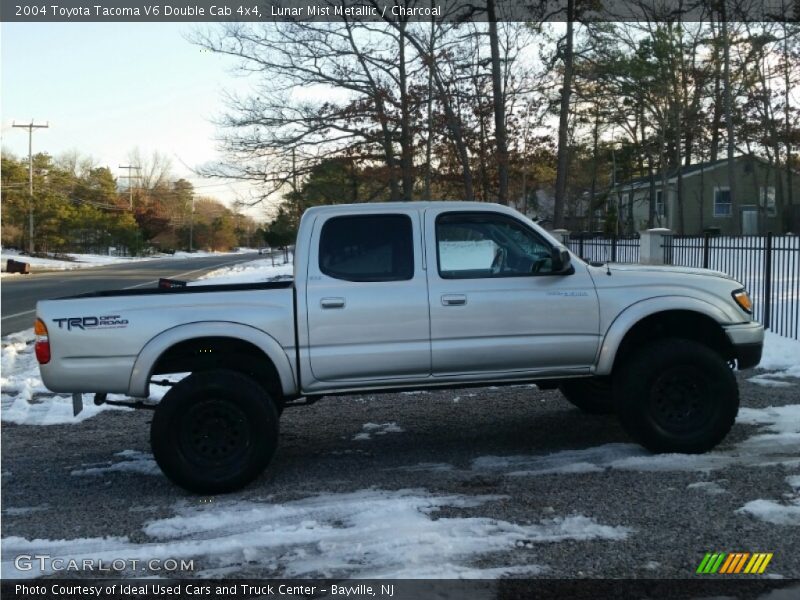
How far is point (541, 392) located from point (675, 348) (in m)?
3.02

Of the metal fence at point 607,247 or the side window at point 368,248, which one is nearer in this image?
the side window at point 368,248

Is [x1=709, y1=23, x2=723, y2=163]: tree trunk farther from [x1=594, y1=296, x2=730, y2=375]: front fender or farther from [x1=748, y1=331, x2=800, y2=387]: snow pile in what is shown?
[x1=594, y1=296, x2=730, y2=375]: front fender

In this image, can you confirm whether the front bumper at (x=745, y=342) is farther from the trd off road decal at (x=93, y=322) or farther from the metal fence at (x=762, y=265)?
the metal fence at (x=762, y=265)

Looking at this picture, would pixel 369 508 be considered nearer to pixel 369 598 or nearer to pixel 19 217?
pixel 369 598

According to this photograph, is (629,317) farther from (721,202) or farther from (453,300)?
(721,202)

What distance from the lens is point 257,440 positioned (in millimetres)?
5645

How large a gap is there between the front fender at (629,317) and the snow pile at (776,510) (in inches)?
58.8

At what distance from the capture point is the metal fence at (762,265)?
12.5m

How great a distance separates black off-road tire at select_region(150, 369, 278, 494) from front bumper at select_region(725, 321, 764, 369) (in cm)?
355

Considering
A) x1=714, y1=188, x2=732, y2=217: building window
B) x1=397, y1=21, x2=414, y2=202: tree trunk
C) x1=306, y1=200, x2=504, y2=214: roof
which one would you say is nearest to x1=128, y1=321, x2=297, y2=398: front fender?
x1=306, y1=200, x2=504, y2=214: roof

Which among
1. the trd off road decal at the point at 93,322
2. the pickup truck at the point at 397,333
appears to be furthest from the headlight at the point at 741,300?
the trd off road decal at the point at 93,322

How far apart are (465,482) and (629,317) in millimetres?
1759

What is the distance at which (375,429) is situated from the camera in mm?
7551

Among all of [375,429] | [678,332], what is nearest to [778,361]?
[678,332]
